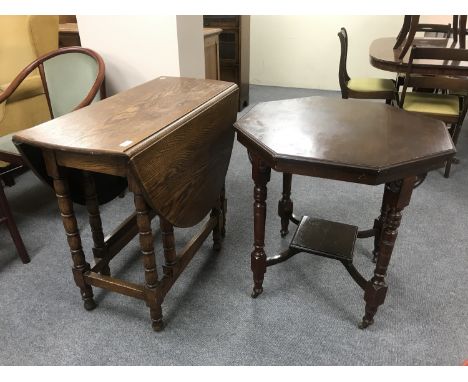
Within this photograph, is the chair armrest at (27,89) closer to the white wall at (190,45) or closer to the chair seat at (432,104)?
the white wall at (190,45)

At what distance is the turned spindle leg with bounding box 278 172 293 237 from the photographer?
6.10ft

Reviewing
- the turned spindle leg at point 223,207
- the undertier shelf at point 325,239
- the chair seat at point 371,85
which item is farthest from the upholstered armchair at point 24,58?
the chair seat at point 371,85

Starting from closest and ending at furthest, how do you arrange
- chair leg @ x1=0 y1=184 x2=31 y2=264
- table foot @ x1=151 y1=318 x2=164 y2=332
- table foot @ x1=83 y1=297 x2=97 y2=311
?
table foot @ x1=151 y1=318 x2=164 y2=332, table foot @ x1=83 y1=297 x2=97 y2=311, chair leg @ x1=0 y1=184 x2=31 y2=264

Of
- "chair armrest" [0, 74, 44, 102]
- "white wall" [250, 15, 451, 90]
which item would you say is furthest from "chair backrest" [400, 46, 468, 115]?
"chair armrest" [0, 74, 44, 102]

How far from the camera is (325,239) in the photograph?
165cm

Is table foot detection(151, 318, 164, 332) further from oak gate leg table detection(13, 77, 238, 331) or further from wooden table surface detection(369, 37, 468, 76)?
wooden table surface detection(369, 37, 468, 76)

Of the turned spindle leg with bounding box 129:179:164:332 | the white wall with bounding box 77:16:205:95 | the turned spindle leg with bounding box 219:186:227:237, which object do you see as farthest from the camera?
the white wall with bounding box 77:16:205:95

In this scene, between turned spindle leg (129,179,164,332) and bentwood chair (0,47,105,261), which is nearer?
turned spindle leg (129,179,164,332)

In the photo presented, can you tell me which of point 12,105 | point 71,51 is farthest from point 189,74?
point 12,105

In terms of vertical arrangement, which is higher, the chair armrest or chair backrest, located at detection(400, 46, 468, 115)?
chair backrest, located at detection(400, 46, 468, 115)

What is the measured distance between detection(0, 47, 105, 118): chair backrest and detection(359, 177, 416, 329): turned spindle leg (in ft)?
5.19

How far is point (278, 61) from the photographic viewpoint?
183 inches

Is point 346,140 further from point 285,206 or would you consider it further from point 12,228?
point 12,228

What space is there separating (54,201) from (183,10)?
1.40 meters
